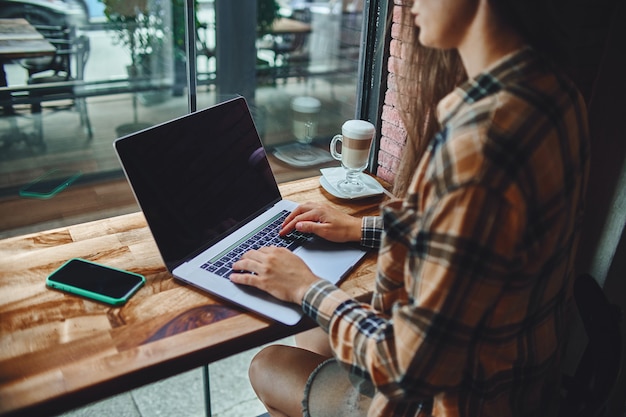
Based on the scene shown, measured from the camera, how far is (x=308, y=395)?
99 cm

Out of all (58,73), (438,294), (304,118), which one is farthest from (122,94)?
(438,294)

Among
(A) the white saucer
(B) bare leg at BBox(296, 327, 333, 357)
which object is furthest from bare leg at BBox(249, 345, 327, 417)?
(A) the white saucer

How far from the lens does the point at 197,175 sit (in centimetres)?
109

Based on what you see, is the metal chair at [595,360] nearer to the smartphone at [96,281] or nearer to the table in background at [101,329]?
the table in background at [101,329]

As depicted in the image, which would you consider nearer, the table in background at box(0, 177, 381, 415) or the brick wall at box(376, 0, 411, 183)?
the table in background at box(0, 177, 381, 415)

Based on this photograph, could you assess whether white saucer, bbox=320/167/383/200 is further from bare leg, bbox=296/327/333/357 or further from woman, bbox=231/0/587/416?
woman, bbox=231/0/587/416

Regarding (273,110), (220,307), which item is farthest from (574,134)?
(273,110)

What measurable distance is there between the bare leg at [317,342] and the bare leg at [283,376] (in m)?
0.12

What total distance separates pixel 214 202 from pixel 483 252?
25.7 inches

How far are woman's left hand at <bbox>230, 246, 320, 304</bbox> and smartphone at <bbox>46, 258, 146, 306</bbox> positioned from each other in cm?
19

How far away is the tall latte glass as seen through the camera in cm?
135

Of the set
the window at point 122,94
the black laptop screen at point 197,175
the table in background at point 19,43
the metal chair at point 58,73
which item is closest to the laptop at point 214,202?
the black laptop screen at point 197,175

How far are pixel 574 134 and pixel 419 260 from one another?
0.94 ft

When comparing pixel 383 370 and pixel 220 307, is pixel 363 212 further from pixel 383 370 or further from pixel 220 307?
pixel 383 370
